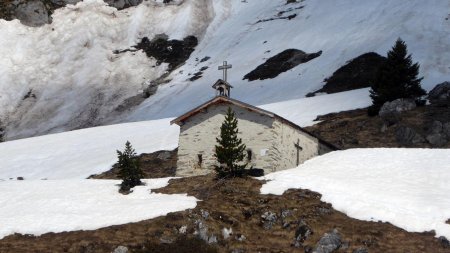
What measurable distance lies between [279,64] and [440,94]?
96.7 feet

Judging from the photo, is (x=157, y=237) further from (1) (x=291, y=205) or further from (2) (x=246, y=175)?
(2) (x=246, y=175)

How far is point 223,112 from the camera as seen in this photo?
34.1 metres

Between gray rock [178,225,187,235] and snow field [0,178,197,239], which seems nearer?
gray rock [178,225,187,235]

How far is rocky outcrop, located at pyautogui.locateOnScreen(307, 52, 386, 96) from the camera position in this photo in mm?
61219

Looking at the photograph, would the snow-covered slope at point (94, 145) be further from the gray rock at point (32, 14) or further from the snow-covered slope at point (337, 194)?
the gray rock at point (32, 14)

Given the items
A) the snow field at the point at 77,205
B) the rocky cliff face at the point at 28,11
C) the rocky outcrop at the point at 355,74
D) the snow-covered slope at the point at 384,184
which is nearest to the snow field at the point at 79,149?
the snow field at the point at 77,205

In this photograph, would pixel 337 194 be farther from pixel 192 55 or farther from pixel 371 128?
pixel 192 55

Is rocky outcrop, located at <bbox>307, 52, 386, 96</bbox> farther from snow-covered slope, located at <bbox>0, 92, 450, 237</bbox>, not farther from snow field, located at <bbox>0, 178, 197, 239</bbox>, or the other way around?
snow field, located at <bbox>0, 178, 197, 239</bbox>

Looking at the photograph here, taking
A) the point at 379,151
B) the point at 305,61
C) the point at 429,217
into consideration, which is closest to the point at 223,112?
the point at 379,151

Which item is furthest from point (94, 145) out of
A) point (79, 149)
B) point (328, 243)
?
point (328, 243)

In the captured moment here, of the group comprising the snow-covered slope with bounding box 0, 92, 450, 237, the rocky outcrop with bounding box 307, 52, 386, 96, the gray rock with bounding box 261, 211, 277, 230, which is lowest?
the gray rock with bounding box 261, 211, 277, 230

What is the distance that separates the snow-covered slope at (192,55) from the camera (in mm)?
69375

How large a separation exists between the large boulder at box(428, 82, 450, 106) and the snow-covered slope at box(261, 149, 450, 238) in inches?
706

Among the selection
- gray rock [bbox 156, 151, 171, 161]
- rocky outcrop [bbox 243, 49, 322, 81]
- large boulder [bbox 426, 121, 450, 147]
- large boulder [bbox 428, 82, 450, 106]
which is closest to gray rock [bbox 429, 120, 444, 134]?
large boulder [bbox 426, 121, 450, 147]
